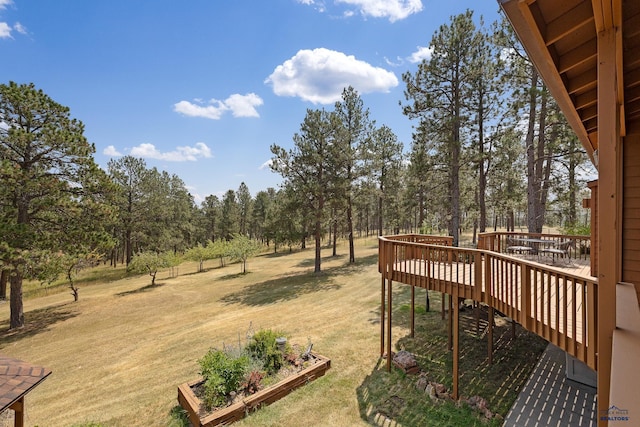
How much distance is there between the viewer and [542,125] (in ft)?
38.4

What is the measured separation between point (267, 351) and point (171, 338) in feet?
17.5

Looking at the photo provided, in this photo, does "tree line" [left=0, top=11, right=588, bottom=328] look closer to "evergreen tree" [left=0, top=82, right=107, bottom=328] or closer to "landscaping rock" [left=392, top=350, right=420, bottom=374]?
"evergreen tree" [left=0, top=82, right=107, bottom=328]

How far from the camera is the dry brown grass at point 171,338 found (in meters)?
5.91

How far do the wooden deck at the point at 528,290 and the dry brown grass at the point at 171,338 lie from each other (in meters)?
2.86

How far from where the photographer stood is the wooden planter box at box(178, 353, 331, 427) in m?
5.12

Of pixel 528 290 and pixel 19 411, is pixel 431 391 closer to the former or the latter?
pixel 528 290

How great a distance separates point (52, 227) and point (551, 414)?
18.2 meters

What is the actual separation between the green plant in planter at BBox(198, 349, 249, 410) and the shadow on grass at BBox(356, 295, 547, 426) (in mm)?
2556

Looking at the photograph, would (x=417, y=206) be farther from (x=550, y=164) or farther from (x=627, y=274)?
(x=627, y=274)

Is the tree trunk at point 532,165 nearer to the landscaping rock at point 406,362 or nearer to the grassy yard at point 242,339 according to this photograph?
the grassy yard at point 242,339

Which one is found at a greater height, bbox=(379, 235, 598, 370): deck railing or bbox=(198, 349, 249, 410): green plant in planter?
bbox=(379, 235, 598, 370): deck railing

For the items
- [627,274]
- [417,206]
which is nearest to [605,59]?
[627,274]

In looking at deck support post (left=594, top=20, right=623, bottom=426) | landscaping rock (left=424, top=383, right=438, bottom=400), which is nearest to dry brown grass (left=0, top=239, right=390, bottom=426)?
landscaping rock (left=424, top=383, right=438, bottom=400)

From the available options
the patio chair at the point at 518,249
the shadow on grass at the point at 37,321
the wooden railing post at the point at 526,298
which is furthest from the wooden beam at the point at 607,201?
the shadow on grass at the point at 37,321
